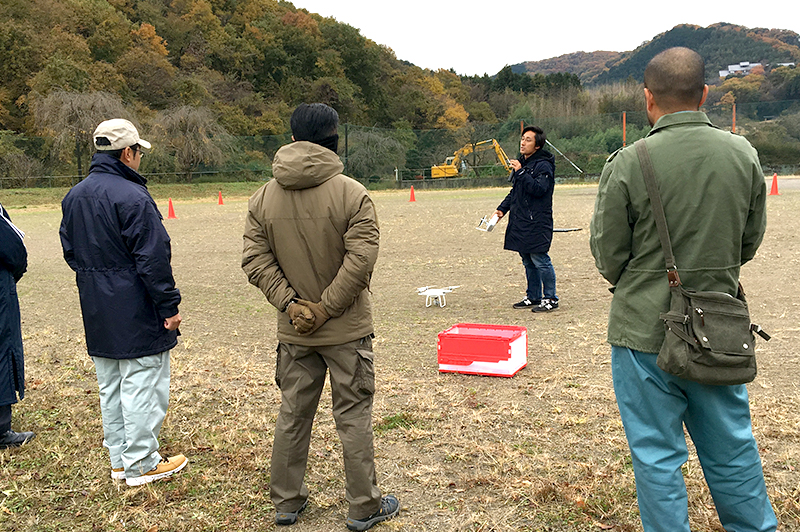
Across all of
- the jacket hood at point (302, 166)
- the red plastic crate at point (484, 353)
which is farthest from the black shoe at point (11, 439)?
the red plastic crate at point (484, 353)

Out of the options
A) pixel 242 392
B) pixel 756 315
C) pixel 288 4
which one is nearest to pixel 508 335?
pixel 242 392

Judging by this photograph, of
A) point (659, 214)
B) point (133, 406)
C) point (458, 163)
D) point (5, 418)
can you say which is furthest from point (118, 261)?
point (458, 163)

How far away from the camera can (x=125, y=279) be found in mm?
3354

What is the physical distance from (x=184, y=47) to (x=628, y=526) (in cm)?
7105

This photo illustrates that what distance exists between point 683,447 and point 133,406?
2.64m

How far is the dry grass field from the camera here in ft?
10.4

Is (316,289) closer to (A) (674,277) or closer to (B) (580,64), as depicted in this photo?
(A) (674,277)

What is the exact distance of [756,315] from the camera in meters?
6.75

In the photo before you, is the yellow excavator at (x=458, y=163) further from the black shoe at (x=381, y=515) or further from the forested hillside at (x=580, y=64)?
the forested hillside at (x=580, y=64)

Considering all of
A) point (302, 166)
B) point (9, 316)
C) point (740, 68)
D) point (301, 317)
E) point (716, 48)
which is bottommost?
point (9, 316)

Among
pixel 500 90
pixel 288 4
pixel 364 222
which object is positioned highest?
pixel 288 4

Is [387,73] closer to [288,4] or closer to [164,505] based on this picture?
[288,4]

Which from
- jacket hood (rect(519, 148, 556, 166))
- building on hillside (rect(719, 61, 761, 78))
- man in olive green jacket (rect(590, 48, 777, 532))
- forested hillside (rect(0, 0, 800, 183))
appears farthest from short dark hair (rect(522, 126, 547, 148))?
building on hillside (rect(719, 61, 761, 78))

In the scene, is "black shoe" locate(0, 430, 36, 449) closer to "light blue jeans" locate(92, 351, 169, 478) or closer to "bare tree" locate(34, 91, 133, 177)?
"light blue jeans" locate(92, 351, 169, 478)
